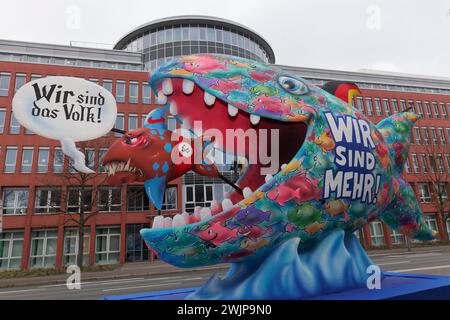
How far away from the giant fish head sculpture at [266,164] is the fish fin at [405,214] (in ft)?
2.77

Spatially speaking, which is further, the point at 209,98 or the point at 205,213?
the point at 209,98

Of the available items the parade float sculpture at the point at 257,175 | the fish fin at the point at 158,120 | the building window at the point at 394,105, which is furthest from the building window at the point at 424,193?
the fish fin at the point at 158,120

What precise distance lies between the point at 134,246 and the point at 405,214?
2165 cm

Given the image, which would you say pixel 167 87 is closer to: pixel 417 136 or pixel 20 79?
pixel 20 79

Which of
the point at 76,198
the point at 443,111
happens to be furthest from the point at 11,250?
the point at 443,111

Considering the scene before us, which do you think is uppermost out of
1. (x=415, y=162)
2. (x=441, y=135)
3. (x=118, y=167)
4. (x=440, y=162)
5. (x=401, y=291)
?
(x=441, y=135)

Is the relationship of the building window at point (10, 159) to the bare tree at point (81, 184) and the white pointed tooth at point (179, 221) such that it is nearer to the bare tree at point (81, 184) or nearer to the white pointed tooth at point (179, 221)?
the bare tree at point (81, 184)

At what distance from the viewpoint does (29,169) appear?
2347 centimetres

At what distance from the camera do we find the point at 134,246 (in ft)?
79.5

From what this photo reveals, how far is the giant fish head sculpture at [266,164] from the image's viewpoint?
3596mm

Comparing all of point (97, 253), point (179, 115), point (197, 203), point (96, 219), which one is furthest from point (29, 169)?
point (179, 115)

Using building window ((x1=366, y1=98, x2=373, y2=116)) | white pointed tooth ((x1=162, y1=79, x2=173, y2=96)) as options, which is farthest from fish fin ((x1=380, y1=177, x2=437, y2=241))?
building window ((x1=366, y1=98, x2=373, y2=116))

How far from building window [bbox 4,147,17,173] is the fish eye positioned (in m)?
24.4
